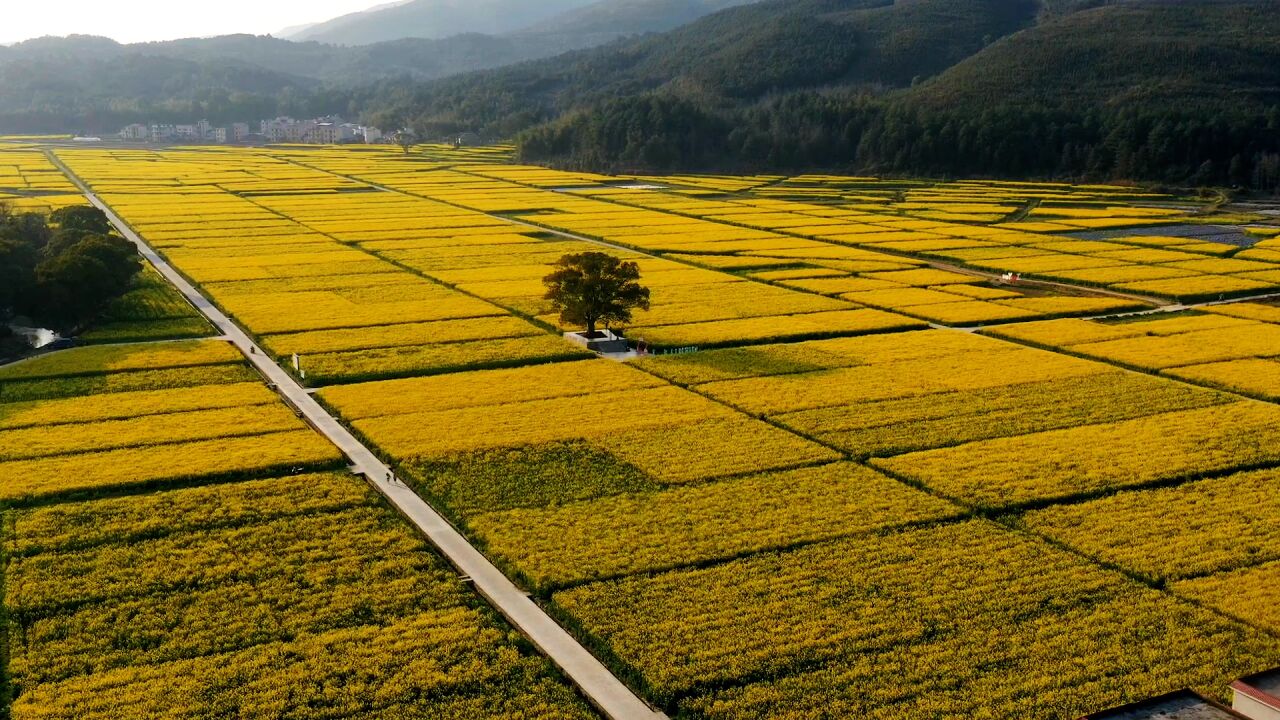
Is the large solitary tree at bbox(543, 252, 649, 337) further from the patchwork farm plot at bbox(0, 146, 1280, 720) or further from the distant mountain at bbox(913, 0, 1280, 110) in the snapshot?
the distant mountain at bbox(913, 0, 1280, 110)

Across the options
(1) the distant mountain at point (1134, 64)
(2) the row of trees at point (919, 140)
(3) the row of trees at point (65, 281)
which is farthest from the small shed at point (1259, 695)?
(1) the distant mountain at point (1134, 64)

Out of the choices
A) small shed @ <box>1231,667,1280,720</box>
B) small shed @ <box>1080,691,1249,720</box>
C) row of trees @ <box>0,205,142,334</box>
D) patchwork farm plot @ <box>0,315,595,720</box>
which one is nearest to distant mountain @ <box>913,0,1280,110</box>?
row of trees @ <box>0,205,142,334</box>

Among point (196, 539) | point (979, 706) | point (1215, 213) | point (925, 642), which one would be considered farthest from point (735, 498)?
point (1215, 213)

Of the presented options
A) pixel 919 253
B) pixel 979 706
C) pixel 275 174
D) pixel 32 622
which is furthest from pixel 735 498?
pixel 275 174

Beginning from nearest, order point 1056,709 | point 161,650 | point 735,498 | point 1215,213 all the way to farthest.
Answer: point 1056,709 → point 161,650 → point 735,498 → point 1215,213

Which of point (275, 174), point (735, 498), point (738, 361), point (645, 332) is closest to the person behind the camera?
point (735, 498)

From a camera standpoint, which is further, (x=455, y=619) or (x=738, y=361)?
(x=738, y=361)

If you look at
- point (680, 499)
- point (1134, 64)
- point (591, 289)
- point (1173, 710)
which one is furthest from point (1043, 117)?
point (1173, 710)

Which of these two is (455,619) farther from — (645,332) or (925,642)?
(645,332)
